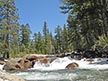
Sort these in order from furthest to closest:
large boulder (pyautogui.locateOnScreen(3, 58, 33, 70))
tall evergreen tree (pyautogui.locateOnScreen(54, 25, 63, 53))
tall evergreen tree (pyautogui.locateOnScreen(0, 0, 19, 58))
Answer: tall evergreen tree (pyautogui.locateOnScreen(54, 25, 63, 53)) → tall evergreen tree (pyautogui.locateOnScreen(0, 0, 19, 58)) → large boulder (pyautogui.locateOnScreen(3, 58, 33, 70))

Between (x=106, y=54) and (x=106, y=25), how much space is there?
6731 mm

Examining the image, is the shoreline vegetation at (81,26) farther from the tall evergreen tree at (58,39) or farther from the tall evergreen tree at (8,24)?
the tall evergreen tree at (58,39)

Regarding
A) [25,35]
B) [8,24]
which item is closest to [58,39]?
[25,35]

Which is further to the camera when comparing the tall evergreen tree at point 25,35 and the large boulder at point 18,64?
the tall evergreen tree at point 25,35

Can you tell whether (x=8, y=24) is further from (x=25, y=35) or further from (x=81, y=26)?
(x=25, y=35)

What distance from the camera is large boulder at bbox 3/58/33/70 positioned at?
112 ft

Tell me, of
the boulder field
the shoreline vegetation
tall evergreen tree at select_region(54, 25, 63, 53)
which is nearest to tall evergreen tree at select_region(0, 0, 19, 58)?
the shoreline vegetation

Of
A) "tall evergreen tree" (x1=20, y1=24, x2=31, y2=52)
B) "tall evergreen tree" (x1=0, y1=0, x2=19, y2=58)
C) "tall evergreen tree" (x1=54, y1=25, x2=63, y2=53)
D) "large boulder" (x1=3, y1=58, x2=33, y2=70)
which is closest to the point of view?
"large boulder" (x1=3, y1=58, x2=33, y2=70)

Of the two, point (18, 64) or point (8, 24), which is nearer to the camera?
point (18, 64)

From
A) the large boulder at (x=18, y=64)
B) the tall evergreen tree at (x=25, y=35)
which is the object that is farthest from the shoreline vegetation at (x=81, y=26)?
the tall evergreen tree at (x=25, y=35)

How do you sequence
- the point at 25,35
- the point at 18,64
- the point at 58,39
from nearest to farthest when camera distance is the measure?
the point at 18,64 < the point at 25,35 < the point at 58,39

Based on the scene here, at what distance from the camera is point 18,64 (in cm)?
3488

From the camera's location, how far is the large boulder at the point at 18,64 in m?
34.3

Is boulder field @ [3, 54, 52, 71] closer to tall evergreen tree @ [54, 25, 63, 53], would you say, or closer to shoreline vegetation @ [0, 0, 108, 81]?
shoreline vegetation @ [0, 0, 108, 81]
